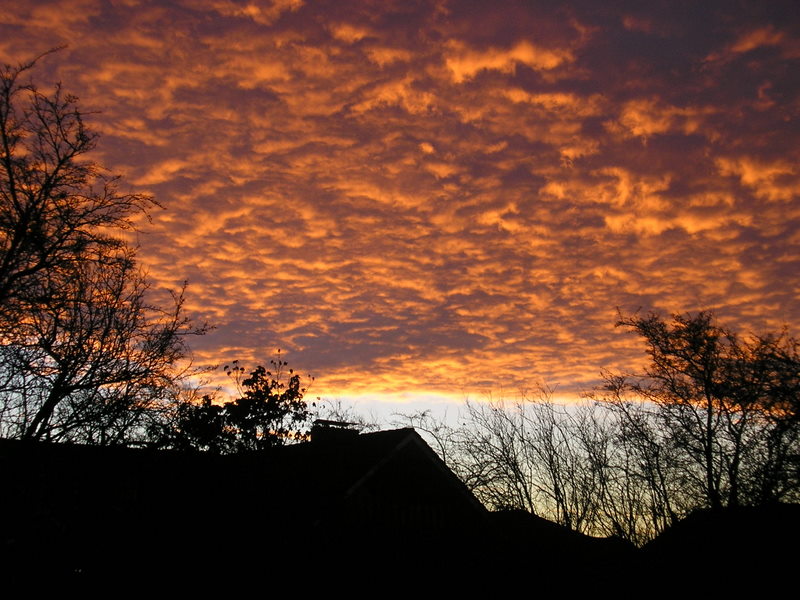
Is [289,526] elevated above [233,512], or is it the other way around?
[233,512]

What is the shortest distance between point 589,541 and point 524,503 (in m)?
4.25

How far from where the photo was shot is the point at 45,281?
9812 mm

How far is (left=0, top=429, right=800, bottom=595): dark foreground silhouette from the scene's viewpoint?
1052cm

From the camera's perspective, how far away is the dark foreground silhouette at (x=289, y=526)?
1052 cm

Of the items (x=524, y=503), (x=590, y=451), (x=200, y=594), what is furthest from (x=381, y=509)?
(x=590, y=451)

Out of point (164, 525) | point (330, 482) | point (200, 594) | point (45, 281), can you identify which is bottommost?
point (200, 594)

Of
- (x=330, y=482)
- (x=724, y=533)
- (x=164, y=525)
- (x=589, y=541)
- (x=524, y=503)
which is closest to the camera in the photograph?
(x=164, y=525)

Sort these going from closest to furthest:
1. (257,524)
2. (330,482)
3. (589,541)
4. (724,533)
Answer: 1. (257,524)
2. (330,482)
3. (724,533)
4. (589,541)

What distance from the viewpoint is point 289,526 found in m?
15.0

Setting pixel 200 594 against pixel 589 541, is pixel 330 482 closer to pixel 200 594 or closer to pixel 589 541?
pixel 200 594

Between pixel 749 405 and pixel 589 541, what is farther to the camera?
pixel 589 541

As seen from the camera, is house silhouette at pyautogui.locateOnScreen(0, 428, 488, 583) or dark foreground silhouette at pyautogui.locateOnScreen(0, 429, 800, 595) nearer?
house silhouette at pyautogui.locateOnScreen(0, 428, 488, 583)

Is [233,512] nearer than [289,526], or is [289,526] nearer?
[233,512]

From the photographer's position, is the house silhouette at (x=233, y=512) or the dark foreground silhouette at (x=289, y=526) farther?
the dark foreground silhouette at (x=289, y=526)
